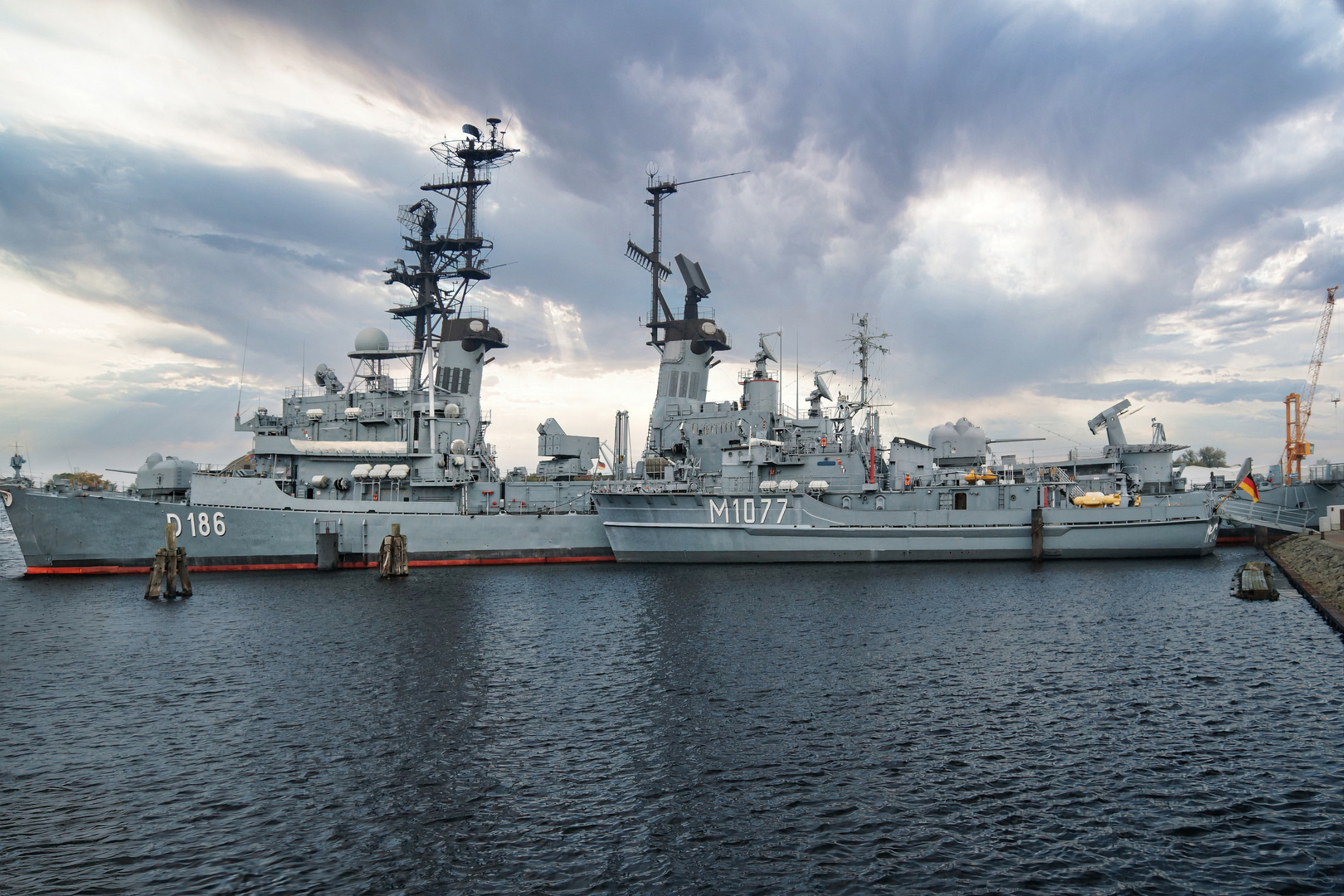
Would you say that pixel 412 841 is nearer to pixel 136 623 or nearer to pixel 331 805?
pixel 331 805

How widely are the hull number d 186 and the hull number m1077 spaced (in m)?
24.3

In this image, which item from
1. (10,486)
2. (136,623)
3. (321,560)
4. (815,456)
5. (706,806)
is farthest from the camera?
(815,456)

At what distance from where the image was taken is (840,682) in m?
16.9

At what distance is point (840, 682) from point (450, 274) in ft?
134

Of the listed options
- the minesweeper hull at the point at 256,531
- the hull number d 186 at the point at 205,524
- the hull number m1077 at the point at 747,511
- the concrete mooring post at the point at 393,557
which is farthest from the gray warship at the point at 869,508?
the hull number d 186 at the point at 205,524

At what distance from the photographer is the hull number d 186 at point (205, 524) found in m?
37.1

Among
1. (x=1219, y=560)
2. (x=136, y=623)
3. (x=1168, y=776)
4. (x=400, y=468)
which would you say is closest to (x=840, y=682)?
(x=1168, y=776)

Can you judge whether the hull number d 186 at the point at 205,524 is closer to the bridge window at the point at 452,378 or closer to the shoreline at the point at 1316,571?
the bridge window at the point at 452,378

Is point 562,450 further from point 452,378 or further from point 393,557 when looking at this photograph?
point 393,557

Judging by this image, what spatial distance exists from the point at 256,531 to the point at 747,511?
24.7 metres

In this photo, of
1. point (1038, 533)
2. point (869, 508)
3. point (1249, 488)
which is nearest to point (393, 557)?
point (869, 508)

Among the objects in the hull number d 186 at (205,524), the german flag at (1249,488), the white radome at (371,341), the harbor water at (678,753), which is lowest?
the harbor water at (678,753)

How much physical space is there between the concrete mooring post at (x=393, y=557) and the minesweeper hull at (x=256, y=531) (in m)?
3.11

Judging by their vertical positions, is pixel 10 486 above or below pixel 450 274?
below
